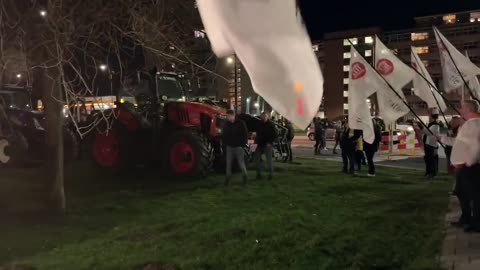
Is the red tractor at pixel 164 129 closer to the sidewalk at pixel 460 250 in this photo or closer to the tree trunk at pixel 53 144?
the tree trunk at pixel 53 144

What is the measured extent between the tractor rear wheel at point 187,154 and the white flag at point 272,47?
1049 centimetres

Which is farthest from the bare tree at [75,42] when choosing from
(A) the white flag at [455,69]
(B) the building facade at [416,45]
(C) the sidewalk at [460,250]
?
(B) the building facade at [416,45]

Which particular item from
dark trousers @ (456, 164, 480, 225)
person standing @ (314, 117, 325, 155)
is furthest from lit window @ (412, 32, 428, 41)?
dark trousers @ (456, 164, 480, 225)

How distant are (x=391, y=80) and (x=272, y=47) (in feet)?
37.0

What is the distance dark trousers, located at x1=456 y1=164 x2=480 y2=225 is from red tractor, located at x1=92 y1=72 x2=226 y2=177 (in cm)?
645

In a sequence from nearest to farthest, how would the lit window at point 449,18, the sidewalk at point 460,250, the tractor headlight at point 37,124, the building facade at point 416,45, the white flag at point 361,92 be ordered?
the sidewalk at point 460,250 → the white flag at point 361,92 → the tractor headlight at point 37,124 → the building facade at point 416,45 → the lit window at point 449,18

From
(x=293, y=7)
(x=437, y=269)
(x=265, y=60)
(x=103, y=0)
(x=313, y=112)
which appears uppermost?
(x=103, y=0)

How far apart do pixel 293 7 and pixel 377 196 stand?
29.3 feet

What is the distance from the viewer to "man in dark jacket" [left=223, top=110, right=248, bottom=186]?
37.2 ft

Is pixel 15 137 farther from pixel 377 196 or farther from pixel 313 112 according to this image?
pixel 313 112

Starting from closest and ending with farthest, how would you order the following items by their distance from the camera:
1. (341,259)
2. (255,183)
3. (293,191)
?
(341,259) < (293,191) < (255,183)

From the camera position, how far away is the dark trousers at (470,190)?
23.7 feet

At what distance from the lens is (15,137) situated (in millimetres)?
16141

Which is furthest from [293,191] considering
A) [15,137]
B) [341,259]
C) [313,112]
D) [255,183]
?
[15,137]
